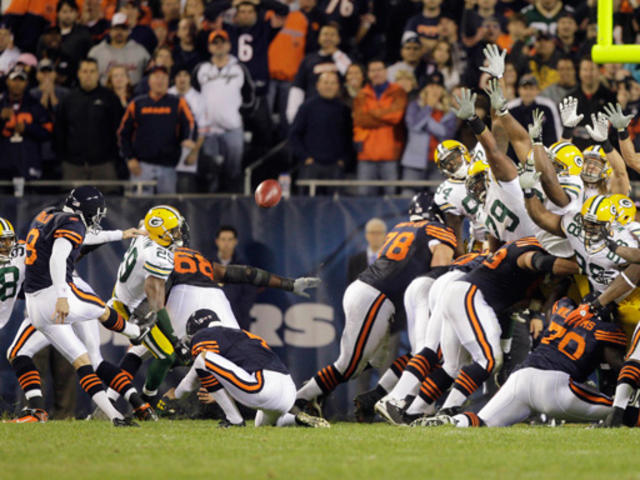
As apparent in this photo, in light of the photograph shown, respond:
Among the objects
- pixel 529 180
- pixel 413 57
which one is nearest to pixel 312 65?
pixel 413 57

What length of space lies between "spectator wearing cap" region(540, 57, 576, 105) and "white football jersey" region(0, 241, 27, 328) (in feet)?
18.2

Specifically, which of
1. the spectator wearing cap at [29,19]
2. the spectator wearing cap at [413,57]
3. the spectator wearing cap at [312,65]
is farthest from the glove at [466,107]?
the spectator wearing cap at [29,19]

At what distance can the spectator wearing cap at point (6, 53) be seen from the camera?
1411 cm

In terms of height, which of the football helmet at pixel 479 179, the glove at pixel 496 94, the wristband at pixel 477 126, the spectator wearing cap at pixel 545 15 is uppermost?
the spectator wearing cap at pixel 545 15

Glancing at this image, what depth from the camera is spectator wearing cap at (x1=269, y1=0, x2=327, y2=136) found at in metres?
13.5

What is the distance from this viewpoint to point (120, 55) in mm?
13852

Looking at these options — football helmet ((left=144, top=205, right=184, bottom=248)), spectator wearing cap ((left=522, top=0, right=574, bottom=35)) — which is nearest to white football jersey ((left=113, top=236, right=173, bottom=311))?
football helmet ((left=144, top=205, right=184, bottom=248))

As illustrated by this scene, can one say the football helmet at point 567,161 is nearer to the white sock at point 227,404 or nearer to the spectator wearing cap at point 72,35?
the white sock at point 227,404

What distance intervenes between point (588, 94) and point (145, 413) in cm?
548

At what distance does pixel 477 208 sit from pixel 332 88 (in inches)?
116

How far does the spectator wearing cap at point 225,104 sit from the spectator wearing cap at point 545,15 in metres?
3.20

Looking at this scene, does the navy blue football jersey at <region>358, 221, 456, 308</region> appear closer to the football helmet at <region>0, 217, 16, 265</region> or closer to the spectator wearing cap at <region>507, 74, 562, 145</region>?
the spectator wearing cap at <region>507, 74, 562, 145</region>

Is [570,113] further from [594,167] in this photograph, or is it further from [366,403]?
[366,403]

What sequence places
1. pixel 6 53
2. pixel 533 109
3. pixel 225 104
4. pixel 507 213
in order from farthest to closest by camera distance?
pixel 6 53
pixel 225 104
pixel 533 109
pixel 507 213
